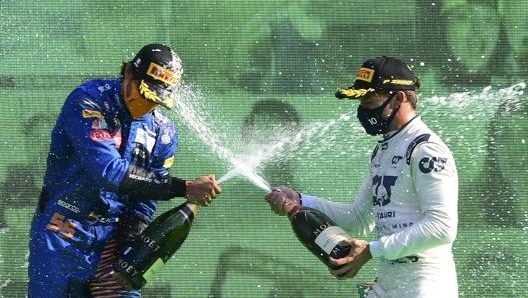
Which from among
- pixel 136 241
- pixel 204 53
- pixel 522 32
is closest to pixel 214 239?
pixel 204 53

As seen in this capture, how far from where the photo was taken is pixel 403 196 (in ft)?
12.4

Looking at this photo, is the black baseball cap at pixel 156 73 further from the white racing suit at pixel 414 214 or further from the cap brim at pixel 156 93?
the white racing suit at pixel 414 214

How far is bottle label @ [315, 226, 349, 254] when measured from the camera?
387 centimetres

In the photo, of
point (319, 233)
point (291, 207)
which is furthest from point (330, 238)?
point (291, 207)

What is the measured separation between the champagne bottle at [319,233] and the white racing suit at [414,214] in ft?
0.50

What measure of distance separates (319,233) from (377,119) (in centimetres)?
51

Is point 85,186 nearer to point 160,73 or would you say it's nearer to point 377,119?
point 160,73

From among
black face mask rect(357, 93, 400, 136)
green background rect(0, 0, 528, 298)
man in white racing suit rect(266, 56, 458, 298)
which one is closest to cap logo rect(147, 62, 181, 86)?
man in white racing suit rect(266, 56, 458, 298)

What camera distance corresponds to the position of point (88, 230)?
422 cm

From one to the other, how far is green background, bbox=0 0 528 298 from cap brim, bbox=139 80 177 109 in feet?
6.20

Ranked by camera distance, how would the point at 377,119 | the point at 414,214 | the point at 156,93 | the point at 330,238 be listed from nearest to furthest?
the point at 414,214, the point at 330,238, the point at 377,119, the point at 156,93

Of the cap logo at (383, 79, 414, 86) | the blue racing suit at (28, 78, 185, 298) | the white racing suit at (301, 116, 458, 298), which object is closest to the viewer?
the white racing suit at (301, 116, 458, 298)

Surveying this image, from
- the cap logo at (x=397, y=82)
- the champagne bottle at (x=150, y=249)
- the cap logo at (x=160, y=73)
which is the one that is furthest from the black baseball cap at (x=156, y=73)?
the cap logo at (x=397, y=82)

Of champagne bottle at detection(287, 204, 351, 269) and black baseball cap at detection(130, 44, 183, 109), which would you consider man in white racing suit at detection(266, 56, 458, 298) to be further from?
black baseball cap at detection(130, 44, 183, 109)
